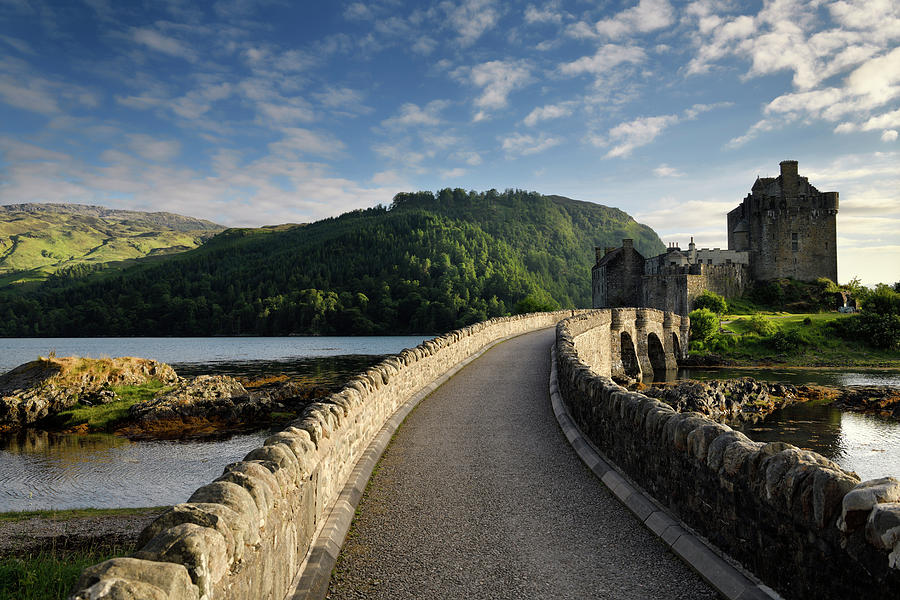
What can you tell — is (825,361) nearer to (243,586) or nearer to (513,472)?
(513,472)

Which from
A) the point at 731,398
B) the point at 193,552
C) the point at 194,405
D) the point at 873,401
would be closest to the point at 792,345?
the point at 873,401

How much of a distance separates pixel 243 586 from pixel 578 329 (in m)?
20.2

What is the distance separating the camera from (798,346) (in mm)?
44750

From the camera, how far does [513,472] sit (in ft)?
22.9

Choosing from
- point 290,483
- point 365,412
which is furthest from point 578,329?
point 290,483

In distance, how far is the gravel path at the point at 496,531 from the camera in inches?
162

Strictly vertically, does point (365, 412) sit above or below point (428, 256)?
below

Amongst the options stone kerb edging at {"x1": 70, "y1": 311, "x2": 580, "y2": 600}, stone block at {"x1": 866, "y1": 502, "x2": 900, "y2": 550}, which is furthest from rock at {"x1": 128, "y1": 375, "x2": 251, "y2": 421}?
stone block at {"x1": 866, "y1": 502, "x2": 900, "y2": 550}

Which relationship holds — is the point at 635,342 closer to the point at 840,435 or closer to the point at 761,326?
the point at 840,435

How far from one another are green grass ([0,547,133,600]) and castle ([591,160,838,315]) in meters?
52.9

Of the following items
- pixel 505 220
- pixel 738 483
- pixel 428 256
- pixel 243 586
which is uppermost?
pixel 505 220

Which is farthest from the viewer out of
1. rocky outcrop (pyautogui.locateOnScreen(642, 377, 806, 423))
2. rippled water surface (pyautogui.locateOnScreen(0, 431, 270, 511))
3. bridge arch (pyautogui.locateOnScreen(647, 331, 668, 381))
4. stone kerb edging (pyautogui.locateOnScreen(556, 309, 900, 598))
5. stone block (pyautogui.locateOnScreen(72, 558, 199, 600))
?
bridge arch (pyautogui.locateOnScreen(647, 331, 668, 381))

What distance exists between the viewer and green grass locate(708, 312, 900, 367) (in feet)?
139

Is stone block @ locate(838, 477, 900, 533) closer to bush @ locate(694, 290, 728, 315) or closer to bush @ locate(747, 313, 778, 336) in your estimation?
bush @ locate(747, 313, 778, 336)
